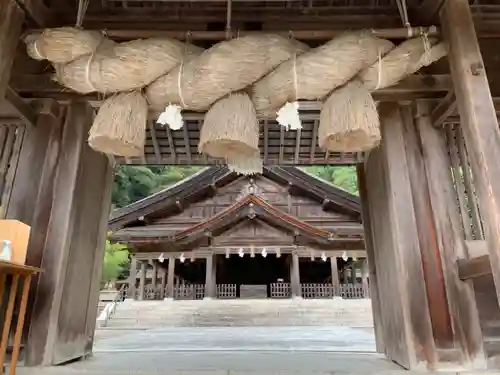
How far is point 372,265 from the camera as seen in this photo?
13.0 feet

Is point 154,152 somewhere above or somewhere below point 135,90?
above

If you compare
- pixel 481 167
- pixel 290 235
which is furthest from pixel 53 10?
pixel 290 235

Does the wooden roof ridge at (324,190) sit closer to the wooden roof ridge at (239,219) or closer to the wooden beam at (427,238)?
the wooden roof ridge at (239,219)

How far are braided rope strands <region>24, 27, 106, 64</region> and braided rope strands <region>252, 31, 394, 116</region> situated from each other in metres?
0.95

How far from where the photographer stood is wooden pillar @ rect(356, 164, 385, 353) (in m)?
3.78

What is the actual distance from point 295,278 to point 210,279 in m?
3.40

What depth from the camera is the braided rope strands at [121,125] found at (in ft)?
6.55

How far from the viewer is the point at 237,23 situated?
3145mm

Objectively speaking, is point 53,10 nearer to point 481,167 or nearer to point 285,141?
point 285,141

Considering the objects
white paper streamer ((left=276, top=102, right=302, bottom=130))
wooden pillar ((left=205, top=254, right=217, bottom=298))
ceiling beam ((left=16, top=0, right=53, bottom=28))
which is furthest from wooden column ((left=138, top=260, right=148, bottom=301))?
white paper streamer ((left=276, top=102, right=302, bottom=130))

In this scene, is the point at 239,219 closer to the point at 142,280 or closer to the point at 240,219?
the point at 240,219

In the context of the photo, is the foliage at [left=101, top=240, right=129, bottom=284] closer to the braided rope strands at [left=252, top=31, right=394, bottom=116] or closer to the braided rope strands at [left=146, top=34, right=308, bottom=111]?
the braided rope strands at [left=146, top=34, right=308, bottom=111]

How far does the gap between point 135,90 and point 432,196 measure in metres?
2.21

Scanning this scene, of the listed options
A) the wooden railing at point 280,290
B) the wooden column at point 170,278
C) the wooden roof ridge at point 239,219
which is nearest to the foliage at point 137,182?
the wooden column at point 170,278
